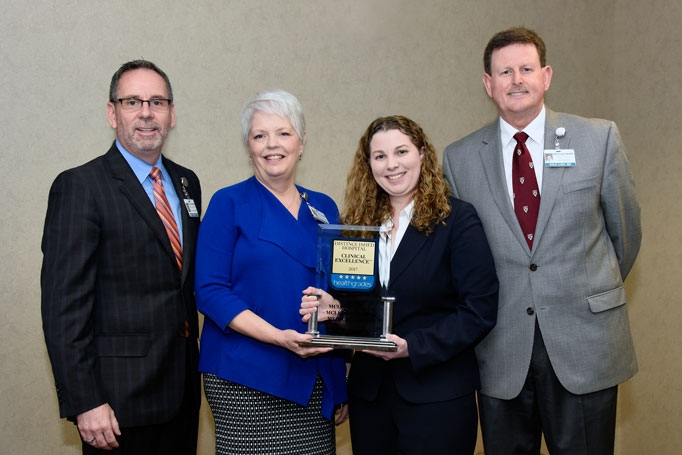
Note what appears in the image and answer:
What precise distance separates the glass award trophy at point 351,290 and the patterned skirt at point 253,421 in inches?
12.4

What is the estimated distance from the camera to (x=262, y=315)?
2281 mm

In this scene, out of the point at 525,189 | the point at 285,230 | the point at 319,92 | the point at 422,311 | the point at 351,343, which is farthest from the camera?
the point at 319,92

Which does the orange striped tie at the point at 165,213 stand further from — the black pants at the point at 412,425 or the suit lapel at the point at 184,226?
the black pants at the point at 412,425

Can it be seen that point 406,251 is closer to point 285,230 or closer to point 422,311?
point 422,311

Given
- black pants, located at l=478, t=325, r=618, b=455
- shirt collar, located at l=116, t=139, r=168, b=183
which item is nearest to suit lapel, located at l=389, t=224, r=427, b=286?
black pants, located at l=478, t=325, r=618, b=455

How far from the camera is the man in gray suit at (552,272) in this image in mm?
2383

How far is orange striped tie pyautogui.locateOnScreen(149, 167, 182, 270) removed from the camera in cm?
239

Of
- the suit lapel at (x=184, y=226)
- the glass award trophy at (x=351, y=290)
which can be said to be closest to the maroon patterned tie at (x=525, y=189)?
the glass award trophy at (x=351, y=290)

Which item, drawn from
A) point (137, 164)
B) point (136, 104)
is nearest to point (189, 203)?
point (137, 164)

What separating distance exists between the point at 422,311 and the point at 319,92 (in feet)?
7.09

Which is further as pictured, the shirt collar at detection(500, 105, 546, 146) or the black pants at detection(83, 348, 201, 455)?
the shirt collar at detection(500, 105, 546, 146)

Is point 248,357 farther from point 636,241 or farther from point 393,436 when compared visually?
point 636,241

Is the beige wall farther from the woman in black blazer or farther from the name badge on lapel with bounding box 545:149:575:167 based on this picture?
the name badge on lapel with bounding box 545:149:575:167

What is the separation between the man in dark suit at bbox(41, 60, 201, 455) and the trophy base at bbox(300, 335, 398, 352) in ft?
1.76
